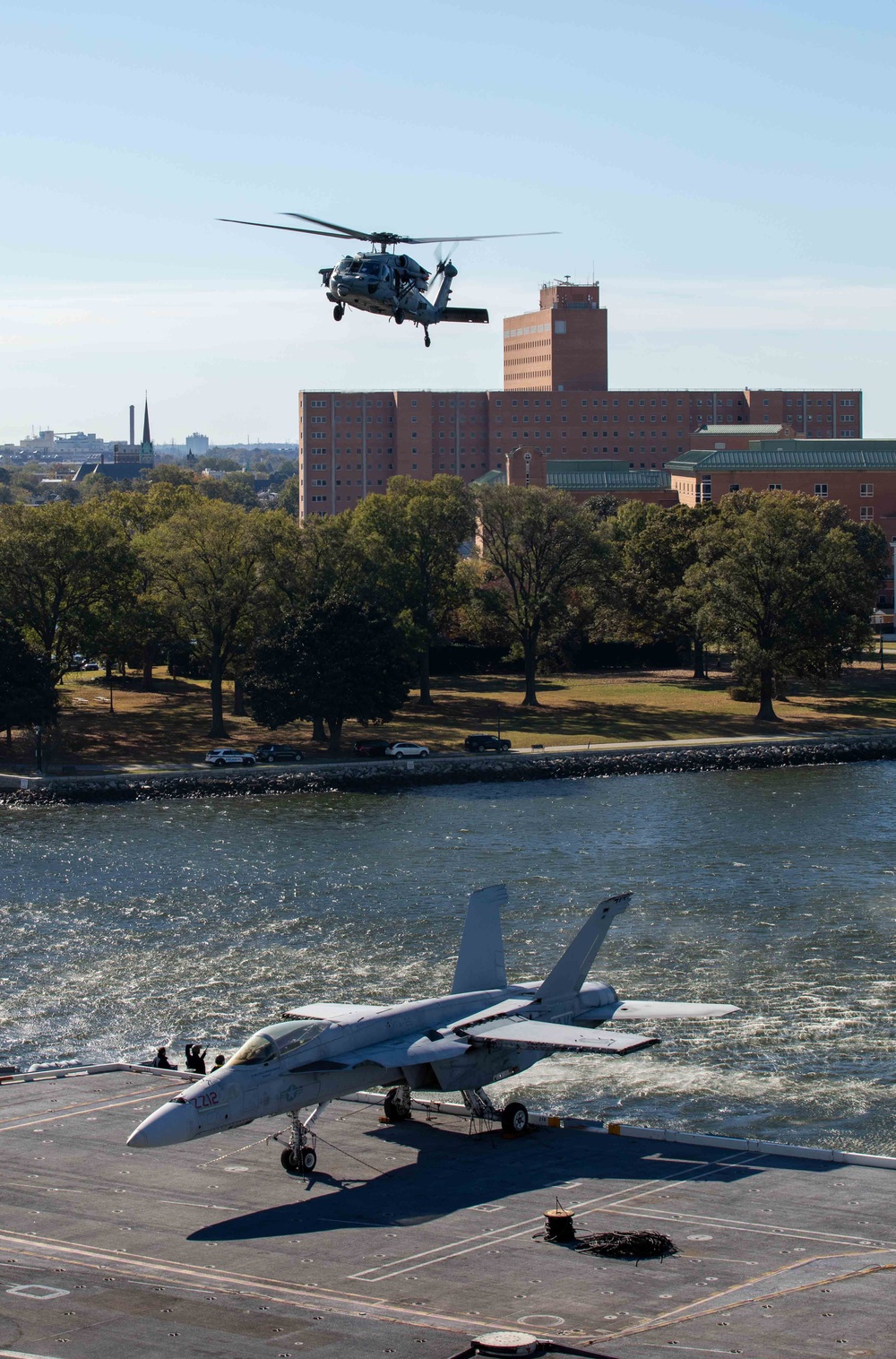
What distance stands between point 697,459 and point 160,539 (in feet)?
292

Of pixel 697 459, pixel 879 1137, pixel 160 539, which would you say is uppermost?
pixel 697 459

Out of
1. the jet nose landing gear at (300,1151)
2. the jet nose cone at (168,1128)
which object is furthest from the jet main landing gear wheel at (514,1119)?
the jet nose cone at (168,1128)

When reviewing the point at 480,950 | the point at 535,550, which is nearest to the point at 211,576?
the point at 535,550

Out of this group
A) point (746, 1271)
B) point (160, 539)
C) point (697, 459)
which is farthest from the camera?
point (697, 459)

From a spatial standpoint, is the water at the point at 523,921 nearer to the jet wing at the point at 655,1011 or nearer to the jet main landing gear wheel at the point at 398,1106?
the jet wing at the point at 655,1011

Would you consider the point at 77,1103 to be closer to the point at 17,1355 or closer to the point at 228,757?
the point at 17,1355

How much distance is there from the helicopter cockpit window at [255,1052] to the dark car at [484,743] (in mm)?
69702

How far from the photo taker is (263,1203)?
33.8m

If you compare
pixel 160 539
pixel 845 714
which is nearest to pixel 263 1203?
pixel 160 539

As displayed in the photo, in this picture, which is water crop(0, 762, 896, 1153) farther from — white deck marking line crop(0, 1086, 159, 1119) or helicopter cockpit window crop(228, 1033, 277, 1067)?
helicopter cockpit window crop(228, 1033, 277, 1067)

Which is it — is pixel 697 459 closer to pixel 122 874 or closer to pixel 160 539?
pixel 160 539

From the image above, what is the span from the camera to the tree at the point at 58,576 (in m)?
109

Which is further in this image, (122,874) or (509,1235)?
(122,874)

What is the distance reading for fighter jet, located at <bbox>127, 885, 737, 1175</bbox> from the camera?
34969mm
